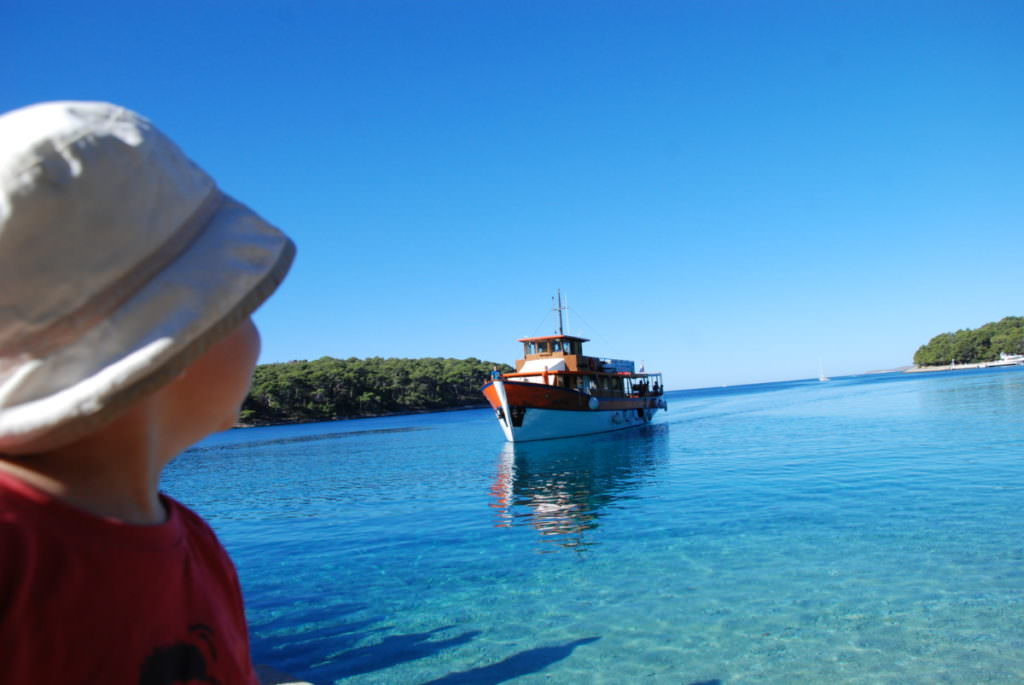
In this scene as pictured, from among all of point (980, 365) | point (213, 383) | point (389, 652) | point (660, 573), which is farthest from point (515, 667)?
point (980, 365)

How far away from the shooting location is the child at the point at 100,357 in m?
0.68

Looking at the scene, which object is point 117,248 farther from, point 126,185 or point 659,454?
point 659,454

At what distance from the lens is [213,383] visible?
977 millimetres

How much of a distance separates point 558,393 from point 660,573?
26278 mm

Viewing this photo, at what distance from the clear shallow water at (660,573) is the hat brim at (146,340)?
22.7ft

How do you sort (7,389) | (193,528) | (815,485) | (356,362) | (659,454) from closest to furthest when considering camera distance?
(7,389) → (193,528) → (815,485) → (659,454) → (356,362)

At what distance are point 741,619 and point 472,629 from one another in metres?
3.50

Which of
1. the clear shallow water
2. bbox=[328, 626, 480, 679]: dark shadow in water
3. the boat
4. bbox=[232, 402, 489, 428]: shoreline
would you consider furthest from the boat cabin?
bbox=[232, 402, 489, 428]: shoreline

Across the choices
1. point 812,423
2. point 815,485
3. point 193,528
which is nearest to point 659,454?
point 815,485

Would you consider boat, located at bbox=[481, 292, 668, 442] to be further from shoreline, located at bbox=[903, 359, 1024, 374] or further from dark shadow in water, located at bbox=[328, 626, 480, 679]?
shoreline, located at bbox=[903, 359, 1024, 374]

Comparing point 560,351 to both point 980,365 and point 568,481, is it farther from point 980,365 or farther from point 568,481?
point 980,365

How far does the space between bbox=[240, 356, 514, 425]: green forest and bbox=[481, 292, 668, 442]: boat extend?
240 ft

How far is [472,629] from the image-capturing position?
27.3 ft

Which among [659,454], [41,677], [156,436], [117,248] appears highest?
[117,248]
